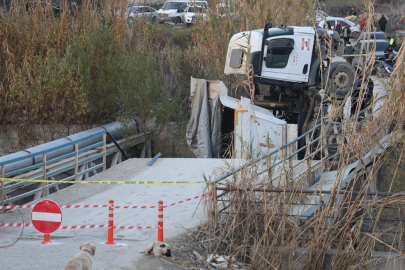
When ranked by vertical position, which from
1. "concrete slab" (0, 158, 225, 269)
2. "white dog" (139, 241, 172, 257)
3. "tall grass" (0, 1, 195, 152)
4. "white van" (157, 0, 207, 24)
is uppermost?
"white van" (157, 0, 207, 24)

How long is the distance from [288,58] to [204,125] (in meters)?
2.81

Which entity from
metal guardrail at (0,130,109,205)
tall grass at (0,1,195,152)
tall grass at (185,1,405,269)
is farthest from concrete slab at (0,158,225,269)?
tall grass at (0,1,195,152)

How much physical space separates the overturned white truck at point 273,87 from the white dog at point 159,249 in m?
4.67

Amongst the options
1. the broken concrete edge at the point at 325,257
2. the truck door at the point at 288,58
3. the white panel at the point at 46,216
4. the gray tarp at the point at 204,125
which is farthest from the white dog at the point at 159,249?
the truck door at the point at 288,58

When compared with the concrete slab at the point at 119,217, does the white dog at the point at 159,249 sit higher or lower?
higher

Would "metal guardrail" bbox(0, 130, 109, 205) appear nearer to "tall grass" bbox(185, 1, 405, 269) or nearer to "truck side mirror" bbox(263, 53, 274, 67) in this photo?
"tall grass" bbox(185, 1, 405, 269)

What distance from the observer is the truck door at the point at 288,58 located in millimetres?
10109

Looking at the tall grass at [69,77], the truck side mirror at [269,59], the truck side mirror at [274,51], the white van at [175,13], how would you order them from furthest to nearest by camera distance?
the white van at [175,13] < the tall grass at [69,77] < the truck side mirror at [269,59] < the truck side mirror at [274,51]

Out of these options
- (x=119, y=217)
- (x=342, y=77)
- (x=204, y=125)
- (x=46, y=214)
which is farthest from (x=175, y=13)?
(x=46, y=214)

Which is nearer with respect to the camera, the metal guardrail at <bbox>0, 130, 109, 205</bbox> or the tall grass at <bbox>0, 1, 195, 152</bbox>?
the metal guardrail at <bbox>0, 130, 109, 205</bbox>

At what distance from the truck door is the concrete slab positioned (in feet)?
8.93

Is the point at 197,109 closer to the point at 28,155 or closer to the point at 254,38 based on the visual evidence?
the point at 254,38

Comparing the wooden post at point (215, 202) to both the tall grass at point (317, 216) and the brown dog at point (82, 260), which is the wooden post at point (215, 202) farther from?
the brown dog at point (82, 260)

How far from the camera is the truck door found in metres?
10.1
